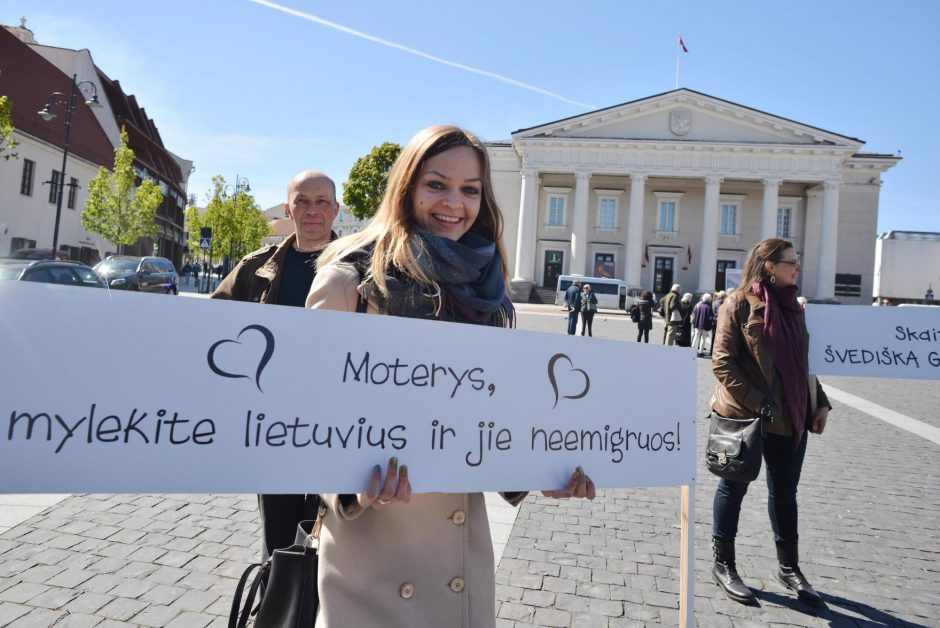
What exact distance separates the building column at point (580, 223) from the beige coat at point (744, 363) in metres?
43.9

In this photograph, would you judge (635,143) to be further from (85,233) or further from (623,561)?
(623,561)

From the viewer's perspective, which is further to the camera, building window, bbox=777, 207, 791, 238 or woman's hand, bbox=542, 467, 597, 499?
building window, bbox=777, 207, 791, 238

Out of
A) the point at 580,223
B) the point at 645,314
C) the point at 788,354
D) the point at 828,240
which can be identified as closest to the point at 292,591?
the point at 788,354

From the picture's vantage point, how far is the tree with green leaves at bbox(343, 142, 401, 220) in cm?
4059

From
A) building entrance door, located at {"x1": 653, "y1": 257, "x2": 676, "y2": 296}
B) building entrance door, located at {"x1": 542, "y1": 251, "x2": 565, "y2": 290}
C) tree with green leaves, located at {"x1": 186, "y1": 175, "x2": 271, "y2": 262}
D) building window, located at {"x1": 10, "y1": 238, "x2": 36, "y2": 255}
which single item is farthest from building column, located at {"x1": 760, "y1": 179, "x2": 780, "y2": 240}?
building window, located at {"x1": 10, "y1": 238, "x2": 36, "y2": 255}

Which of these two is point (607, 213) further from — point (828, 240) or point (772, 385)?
point (772, 385)

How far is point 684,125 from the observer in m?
46.8

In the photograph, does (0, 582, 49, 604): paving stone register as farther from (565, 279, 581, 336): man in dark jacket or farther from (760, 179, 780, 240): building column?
(760, 179, 780, 240): building column

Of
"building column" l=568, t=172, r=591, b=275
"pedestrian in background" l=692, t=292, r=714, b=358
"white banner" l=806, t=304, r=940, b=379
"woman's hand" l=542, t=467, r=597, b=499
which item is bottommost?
"woman's hand" l=542, t=467, r=597, b=499

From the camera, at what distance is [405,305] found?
5.75 ft

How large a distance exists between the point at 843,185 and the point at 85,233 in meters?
56.0

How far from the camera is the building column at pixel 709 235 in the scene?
4616cm

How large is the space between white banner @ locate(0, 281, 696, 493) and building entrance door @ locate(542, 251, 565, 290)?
4934 centimetres

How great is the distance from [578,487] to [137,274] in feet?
65.7
